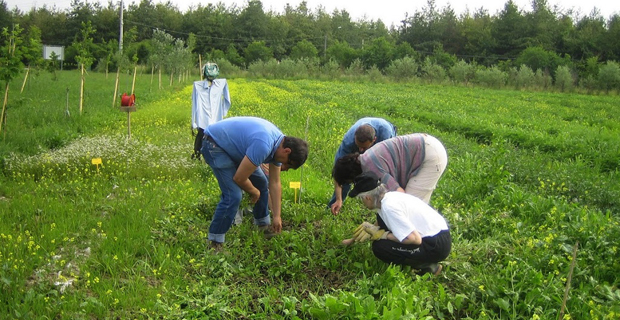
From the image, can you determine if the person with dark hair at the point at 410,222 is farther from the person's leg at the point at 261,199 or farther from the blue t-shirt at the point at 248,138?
the person's leg at the point at 261,199

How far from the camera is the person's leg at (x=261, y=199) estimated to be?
4918 millimetres

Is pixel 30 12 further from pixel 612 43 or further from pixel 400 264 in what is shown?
pixel 400 264

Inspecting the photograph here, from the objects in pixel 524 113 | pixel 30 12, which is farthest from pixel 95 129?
pixel 30 12

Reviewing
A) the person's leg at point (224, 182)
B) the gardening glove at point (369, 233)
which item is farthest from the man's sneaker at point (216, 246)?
the gardening glove at point (369, 233)

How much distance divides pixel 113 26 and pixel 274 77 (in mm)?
34090

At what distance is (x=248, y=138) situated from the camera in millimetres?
4348

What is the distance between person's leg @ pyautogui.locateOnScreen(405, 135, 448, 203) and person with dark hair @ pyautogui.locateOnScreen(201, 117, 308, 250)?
3.81 ft

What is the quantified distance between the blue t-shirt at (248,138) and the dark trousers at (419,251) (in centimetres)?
128

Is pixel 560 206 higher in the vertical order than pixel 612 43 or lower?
lower

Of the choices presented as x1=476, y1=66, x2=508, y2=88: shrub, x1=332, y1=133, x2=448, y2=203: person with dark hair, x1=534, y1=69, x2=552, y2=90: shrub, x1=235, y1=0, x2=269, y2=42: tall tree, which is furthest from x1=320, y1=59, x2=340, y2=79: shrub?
x1=332, y1=133, x2=448, y2=203: person with dark hair

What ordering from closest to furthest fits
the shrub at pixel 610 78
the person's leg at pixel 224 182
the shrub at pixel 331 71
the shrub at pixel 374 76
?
1. the person's leg at pixel 224 182
2. the shrub at pixel 610 78
3. the shrub at pixel 374 76
4. the shrub at pixel 331 71

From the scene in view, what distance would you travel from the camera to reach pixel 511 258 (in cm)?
433

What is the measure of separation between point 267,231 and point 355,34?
81310 millimetres

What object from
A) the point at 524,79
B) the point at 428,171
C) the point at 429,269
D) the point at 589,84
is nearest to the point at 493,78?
the point at 524,79
